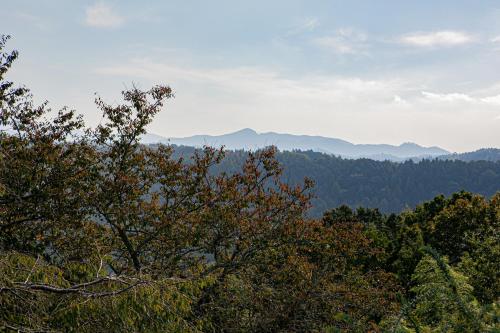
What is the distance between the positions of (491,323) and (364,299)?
1341 cm

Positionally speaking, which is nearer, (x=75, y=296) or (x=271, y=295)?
(x=75, y=296)

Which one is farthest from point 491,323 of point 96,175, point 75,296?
point 96,175

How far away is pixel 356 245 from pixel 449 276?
41.7 ft

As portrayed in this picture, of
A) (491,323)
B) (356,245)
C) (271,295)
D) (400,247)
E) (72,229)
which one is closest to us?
(491,323)

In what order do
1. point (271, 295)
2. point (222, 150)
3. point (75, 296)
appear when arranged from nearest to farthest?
point (75, 296) → point (271, 295) → point (222, 150)

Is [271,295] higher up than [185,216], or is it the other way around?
[185,216]

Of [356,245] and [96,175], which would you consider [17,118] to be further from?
[356,245]

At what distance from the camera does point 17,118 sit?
1296 centimetres

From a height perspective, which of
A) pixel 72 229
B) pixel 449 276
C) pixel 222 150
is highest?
pixel 222 150

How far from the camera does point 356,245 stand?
52.4 ft

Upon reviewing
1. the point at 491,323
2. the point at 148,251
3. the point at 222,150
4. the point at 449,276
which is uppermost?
the point at 222,150

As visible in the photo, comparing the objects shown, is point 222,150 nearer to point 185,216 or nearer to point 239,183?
point 239,183

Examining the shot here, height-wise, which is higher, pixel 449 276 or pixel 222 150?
pixel 222 150

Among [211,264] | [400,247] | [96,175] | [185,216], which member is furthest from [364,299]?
[400,247]
